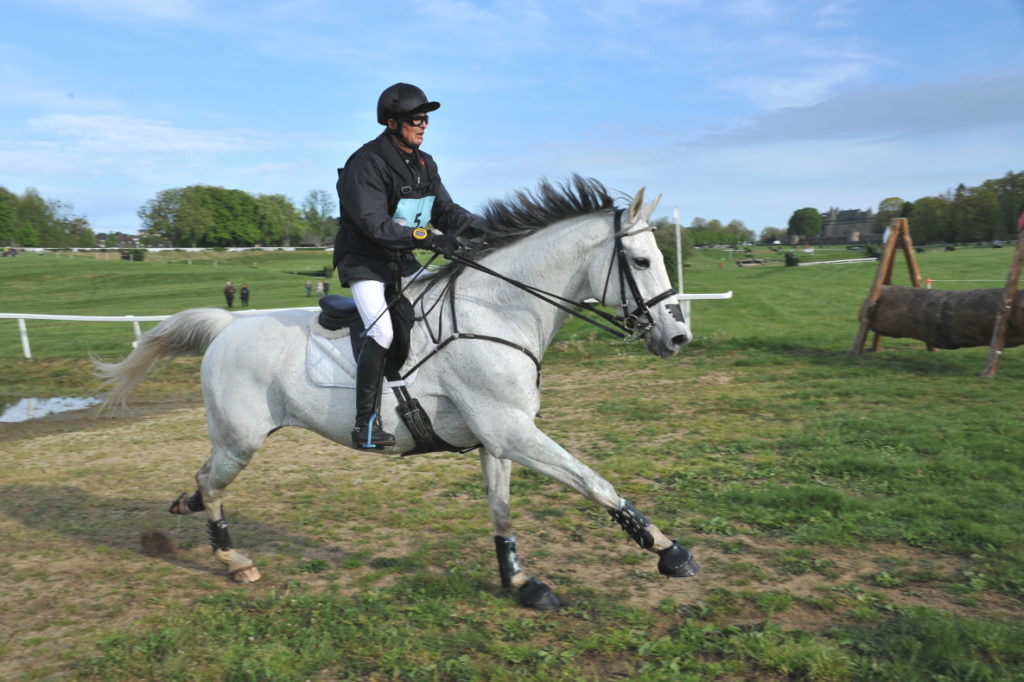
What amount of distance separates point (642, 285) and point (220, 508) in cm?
367

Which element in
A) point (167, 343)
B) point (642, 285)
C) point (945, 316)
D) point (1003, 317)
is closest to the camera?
point (642, 285)

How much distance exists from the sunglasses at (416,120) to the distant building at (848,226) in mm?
135081

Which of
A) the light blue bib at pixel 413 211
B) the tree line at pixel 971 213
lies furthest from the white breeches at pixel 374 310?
the tree line at pixel 971 213

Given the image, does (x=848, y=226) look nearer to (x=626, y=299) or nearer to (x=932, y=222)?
(x=932, y=222)

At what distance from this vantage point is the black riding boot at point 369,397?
4.49m

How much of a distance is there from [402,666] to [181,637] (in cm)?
139

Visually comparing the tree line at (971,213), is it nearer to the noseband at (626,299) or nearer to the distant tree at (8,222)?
the noseband at (626,299)

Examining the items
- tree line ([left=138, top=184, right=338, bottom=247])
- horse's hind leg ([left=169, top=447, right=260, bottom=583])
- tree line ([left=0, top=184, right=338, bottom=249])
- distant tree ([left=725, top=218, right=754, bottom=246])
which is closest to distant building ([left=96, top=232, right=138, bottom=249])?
tree line ([left=0, top=184, right=338, bottom=249])

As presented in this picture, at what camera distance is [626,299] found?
429 centimetres

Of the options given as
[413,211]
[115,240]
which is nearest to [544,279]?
[413,211]

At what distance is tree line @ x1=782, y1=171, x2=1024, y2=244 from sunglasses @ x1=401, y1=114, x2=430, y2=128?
85.5 m

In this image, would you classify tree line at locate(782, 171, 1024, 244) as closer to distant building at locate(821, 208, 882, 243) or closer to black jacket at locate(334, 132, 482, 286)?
distant building at locate(821, 208, 882, 243)

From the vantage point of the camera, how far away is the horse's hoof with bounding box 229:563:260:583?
498cm

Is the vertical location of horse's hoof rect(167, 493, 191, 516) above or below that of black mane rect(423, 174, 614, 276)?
below
